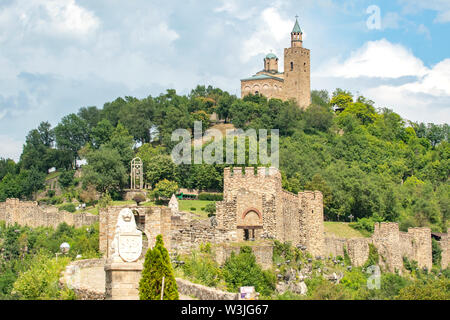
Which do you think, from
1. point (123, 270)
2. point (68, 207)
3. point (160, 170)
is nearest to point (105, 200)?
point (68, 207)

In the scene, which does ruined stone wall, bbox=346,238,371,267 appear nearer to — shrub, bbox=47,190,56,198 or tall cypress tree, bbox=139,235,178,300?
tall cypress tree, bbox=139,235,178,300

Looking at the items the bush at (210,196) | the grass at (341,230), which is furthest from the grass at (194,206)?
the grass at (341,230)

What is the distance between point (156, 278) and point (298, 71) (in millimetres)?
81200

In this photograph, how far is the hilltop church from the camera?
97250mm

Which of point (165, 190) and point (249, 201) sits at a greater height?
point (165, 190)

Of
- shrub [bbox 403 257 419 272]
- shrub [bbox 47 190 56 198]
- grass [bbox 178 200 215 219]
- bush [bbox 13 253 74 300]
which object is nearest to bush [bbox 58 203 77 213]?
grass [bbox 178 200 215 219]

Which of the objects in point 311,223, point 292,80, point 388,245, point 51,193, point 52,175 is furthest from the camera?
point 292,80

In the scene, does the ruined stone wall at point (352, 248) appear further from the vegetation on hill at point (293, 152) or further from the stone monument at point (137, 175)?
the stone monument at point (137, 175)

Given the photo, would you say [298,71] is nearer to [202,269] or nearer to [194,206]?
[194,206]

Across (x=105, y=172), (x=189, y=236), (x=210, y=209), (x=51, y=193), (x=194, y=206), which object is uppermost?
(x=105, y=172)

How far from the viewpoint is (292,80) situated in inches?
3871

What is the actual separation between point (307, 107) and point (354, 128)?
327 inches

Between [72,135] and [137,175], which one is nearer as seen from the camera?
[137,175]

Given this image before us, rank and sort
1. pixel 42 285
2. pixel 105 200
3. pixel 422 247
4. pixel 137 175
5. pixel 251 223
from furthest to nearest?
pixel 137 175 → pixel 105 200 → pixel 422 247 → pixel 251 223 → pixel 42 285
